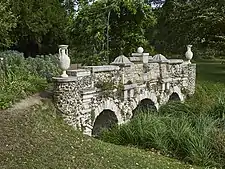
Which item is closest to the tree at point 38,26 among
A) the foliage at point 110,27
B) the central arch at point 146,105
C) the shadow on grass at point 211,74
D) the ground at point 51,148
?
the foliage at point 110,27

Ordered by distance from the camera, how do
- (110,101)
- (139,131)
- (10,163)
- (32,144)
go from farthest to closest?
(110,101) < (139,131) < (32,144) < (10,163)

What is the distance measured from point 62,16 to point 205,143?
17.4m

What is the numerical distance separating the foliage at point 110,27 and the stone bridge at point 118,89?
201 cm

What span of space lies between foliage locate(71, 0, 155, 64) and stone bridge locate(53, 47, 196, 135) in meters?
2.01

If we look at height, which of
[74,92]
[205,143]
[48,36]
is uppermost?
[48,36]

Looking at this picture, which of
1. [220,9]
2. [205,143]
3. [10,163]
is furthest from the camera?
[220,9]

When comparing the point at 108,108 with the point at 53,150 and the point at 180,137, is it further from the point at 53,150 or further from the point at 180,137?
the point at 53,150

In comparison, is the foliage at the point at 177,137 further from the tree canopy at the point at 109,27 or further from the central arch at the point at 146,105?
the tree canopy at the point at 109,27

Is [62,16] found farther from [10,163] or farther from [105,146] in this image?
[10,163]

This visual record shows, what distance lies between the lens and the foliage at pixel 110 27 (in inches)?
703

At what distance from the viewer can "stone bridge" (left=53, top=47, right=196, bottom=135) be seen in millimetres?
10594

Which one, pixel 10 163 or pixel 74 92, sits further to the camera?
pixel 74 92

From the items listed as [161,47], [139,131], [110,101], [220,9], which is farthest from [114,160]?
[161,47]

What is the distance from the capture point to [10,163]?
7172 millimetres
